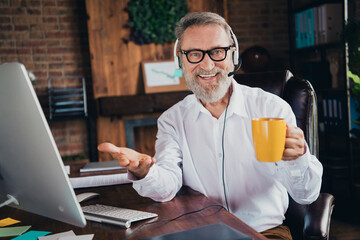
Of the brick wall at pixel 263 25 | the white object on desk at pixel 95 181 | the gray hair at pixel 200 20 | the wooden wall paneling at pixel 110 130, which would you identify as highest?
the brick wall at pixel 263 25

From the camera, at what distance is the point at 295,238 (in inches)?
56.5

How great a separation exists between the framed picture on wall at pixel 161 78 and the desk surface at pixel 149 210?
2.59 meters

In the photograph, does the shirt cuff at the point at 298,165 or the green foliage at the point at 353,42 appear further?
the green foliage at the point at 353,42

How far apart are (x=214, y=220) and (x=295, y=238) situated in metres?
0.62

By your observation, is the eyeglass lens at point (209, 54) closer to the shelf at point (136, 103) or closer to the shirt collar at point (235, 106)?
the shirt collar at point (235, 106)

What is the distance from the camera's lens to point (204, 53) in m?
1.46

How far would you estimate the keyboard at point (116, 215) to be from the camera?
98 centimetres

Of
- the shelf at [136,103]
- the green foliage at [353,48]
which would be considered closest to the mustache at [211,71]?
the green foliage at [353,48]

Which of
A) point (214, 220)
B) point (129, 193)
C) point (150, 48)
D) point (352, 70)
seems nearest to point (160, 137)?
point (129, 193)

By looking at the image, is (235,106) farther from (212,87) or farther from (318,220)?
(318,220)

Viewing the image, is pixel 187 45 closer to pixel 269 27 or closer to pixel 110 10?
pixel 110 10

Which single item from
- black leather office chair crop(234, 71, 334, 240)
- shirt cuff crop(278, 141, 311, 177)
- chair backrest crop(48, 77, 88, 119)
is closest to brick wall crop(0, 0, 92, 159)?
chair backrest crop(48, 77, 88, 119)

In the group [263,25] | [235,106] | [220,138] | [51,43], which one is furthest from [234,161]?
[263,25]

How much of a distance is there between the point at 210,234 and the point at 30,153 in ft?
1.42
